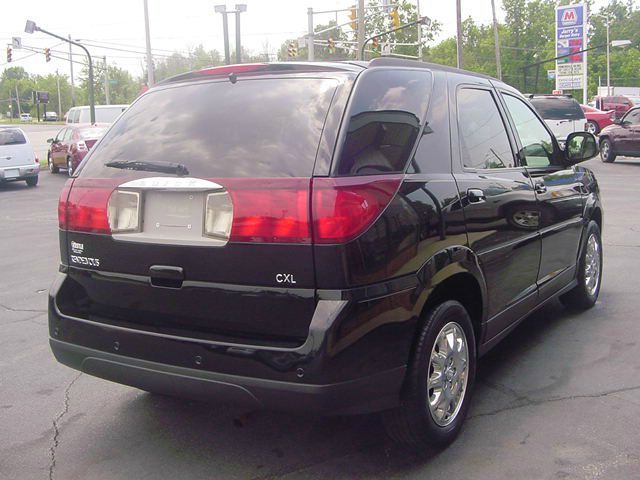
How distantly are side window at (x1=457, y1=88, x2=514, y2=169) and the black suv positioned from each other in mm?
42

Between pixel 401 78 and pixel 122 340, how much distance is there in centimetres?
181

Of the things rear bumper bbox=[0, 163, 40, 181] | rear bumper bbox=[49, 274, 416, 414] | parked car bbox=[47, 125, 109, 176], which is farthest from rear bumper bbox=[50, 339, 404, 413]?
parked car bbox=[47, 125, 109, 176]

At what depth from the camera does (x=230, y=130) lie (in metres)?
3.20

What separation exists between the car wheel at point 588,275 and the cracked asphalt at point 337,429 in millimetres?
404

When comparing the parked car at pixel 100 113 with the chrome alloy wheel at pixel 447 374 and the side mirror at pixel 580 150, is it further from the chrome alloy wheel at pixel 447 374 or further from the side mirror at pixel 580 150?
the chrome alloy wheel at pixel 447 374

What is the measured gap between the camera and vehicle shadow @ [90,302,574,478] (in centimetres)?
336

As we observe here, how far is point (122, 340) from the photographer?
10.8ft

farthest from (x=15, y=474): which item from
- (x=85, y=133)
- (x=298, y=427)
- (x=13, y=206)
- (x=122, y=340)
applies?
(x=85, y=133)

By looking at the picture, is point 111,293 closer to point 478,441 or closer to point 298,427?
point 298,427

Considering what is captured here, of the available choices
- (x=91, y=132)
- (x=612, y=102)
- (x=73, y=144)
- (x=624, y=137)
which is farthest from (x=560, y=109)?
(x=612, y=102)

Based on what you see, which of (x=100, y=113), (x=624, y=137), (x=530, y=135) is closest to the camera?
(x=530, y=135)

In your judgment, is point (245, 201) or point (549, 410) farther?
point (549, 410)

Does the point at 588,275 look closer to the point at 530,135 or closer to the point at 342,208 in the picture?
the point at 530,135

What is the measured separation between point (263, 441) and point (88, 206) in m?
1.45
